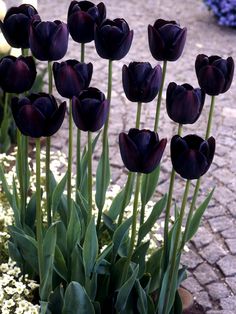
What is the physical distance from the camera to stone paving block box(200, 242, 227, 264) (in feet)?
11.8

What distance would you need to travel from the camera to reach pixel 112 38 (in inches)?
88.4

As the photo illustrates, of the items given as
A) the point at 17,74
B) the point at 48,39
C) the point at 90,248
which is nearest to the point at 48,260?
the point at 90,248

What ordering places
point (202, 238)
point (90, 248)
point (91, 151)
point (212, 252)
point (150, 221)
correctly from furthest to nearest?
point (202, 238)
point (212, 252)
point (150, 221)
point (90, 248)
point (91, 151)

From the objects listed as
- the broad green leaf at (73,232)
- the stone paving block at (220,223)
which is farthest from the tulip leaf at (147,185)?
the stone paving block at (220,223)

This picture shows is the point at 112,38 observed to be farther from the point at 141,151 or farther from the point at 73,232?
the point at 73,232

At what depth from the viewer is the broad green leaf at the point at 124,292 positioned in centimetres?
238

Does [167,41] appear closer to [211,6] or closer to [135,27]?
[135,27]

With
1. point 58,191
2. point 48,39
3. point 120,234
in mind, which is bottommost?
point 120,234

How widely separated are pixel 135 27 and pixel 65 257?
445 cm

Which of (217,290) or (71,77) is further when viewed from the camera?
(217,290)

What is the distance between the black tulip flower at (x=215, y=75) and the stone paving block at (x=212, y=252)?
1511 millimetres

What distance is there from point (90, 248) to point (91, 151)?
1.17 ft

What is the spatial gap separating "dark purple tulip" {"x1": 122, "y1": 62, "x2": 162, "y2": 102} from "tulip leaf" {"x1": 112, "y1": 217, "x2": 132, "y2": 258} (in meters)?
0.56

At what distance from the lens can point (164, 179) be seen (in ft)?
14.3
